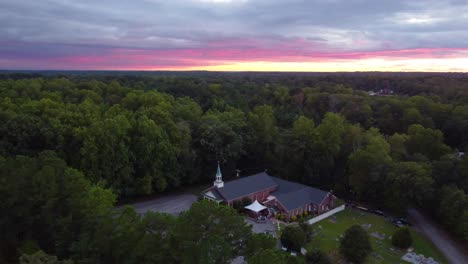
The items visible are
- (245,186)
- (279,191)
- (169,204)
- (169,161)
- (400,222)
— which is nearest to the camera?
(400,222)

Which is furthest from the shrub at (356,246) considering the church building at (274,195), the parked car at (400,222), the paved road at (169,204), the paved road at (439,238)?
the paved road at (169,204)

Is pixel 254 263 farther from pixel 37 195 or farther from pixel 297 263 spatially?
pixel 37 195

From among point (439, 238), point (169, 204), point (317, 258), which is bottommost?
point (439, 238)

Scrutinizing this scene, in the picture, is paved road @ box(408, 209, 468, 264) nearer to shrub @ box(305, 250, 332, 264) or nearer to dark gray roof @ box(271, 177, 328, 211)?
dark gray roof @ box(271, 177, 328, 211)

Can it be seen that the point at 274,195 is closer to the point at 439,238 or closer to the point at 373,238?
the point at 373,238

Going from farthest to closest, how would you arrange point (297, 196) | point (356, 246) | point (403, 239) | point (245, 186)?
1. point (245, 186)
2. point (297, 196)
3. point (403, 239)
4. point (356, 246)

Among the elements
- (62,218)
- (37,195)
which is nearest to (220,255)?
(62,218)

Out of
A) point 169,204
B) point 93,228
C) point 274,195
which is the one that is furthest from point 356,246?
point 169,204
